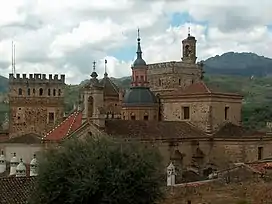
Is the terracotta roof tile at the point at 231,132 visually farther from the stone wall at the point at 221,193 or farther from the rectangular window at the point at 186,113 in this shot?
the stone wall at the point at 221,193

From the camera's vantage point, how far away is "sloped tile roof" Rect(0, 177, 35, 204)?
26.4 metres

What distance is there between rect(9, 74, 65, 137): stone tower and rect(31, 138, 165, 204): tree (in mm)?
30636

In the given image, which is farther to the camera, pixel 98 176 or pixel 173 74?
pixel 173 74

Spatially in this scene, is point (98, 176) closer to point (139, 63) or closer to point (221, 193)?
point (221, 193)

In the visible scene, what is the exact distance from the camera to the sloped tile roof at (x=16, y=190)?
26358mm

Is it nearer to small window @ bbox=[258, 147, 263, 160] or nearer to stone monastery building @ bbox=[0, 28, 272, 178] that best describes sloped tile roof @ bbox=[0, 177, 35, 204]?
stone monastery building @ bbox=[0, 28, 272, 178]

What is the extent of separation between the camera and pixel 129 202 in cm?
2397

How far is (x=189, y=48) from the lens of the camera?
5794 cm

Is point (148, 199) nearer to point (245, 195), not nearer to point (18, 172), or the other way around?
point (245, 195)

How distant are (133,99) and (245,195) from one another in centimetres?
1977

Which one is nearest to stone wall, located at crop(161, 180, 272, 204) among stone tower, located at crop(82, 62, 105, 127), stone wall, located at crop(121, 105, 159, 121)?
stone tower, located at crop(82, 62, 105, 127)

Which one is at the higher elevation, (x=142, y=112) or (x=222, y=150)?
(x=142, y=112)

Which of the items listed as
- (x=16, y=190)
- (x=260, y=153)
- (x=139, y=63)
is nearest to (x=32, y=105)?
(x=139, y=63)

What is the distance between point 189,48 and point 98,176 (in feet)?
117
